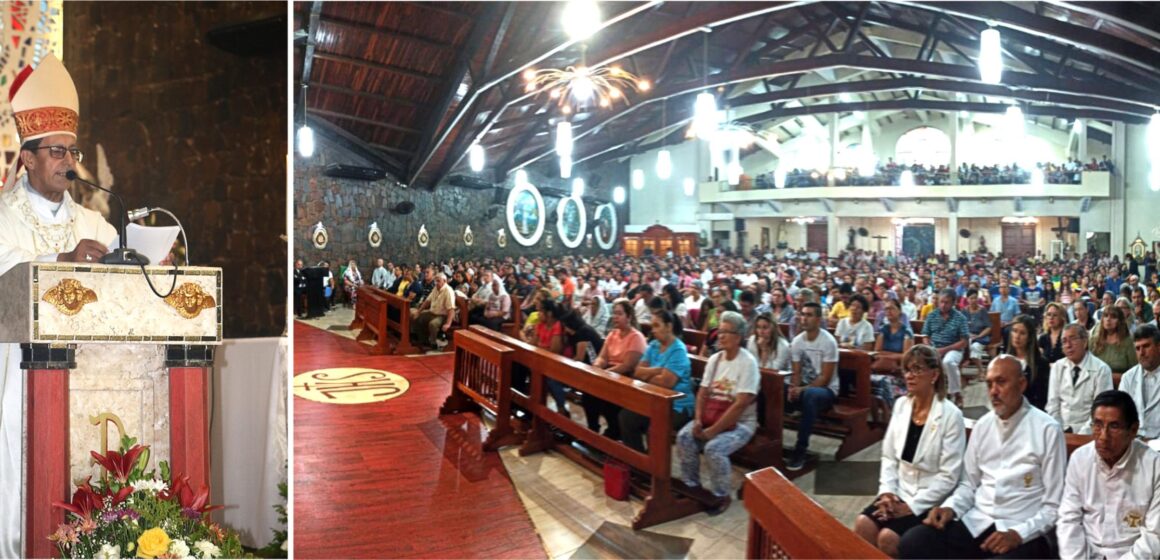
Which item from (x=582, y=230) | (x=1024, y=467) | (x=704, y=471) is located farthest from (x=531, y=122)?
(x=1024, y=467)

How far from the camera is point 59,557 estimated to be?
8.15 ft

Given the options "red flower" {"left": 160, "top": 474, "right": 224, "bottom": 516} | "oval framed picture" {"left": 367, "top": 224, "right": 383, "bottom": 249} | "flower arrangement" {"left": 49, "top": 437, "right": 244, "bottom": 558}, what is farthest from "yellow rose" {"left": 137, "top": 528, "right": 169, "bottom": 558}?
"oval framed picture" {"left": 367, "top": 224, "right": 383, "bottom": 249}

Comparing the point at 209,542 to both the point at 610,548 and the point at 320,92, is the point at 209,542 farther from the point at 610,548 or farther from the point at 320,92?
the point at 320,92

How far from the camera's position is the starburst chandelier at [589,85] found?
3.64m

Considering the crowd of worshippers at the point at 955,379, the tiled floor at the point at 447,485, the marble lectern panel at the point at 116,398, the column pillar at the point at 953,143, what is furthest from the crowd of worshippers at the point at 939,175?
the marble lectern panel at the point at 116,398

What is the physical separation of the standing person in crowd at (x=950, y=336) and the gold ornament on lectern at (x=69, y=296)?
Answer: 289 centimetres

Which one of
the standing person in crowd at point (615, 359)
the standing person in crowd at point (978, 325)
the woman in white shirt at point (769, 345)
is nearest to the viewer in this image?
the standing person in crowd at point (978, 325)

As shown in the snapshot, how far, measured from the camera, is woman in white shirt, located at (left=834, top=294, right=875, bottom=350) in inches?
123

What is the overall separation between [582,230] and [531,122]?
1.88ft

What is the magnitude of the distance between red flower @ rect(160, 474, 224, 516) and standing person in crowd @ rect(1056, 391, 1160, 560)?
2.86 meters

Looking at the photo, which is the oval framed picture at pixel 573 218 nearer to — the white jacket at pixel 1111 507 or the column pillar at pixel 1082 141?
the column pillar at pixel 1082 141

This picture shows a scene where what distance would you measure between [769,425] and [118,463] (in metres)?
2.45

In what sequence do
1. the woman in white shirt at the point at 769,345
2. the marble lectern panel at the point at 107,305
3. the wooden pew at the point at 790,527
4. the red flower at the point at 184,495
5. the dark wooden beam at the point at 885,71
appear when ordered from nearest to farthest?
1. the wooden pew at the point at 790,527
2. the marble lectern panel at the point at 107,305
3. the red flower at the point at 184,495
4. the dark wooden beam at the point at 885,71
5. the woman in white shirt at the point at 769,345

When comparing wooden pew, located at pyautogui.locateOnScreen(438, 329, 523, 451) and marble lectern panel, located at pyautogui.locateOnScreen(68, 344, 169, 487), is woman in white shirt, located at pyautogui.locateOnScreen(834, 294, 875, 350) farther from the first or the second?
marble lectern panel, located at pyautogui.locateOnScreen(68, 344, 169, 487)
